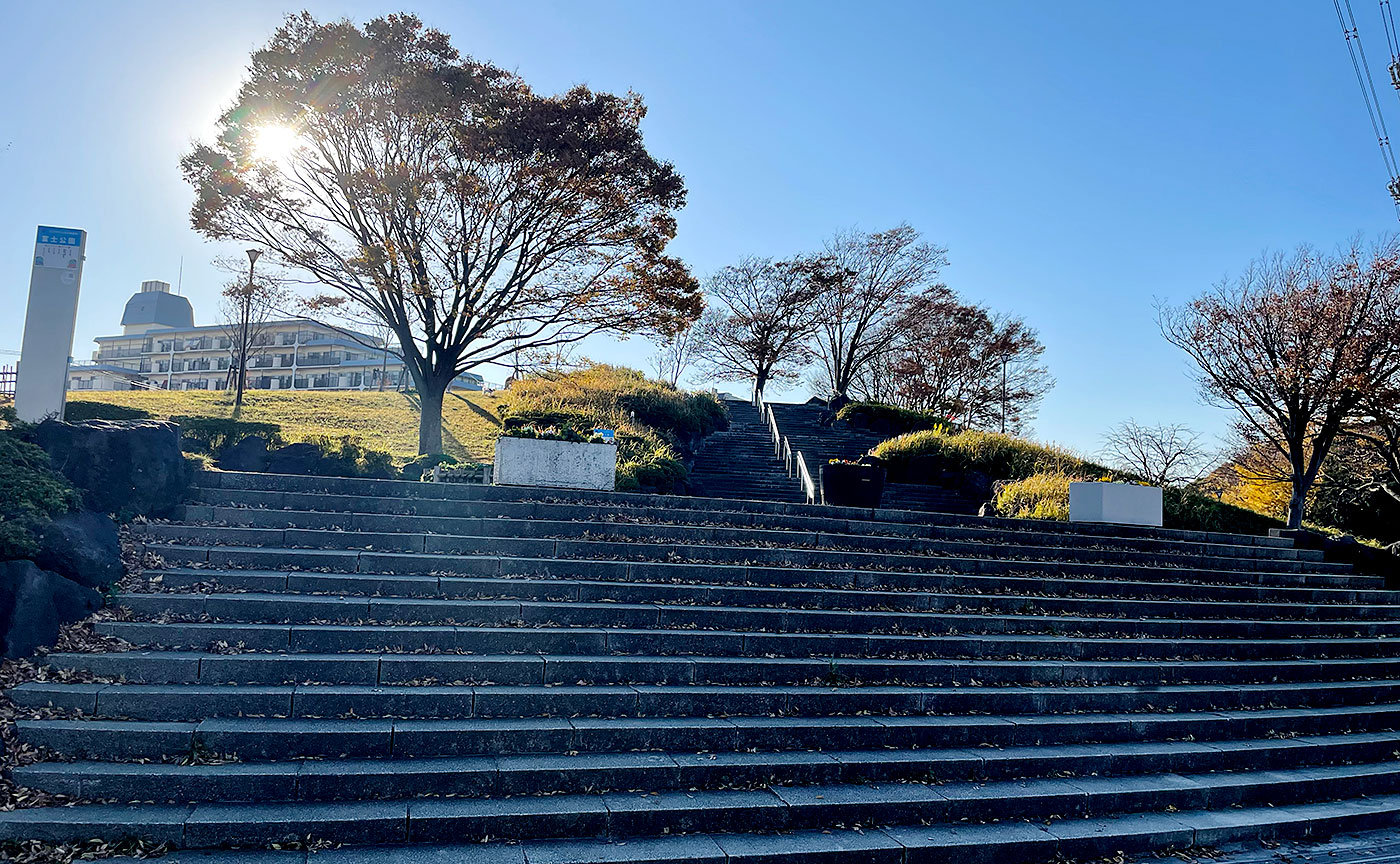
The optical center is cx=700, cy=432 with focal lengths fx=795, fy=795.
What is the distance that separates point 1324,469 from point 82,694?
81.3 feet

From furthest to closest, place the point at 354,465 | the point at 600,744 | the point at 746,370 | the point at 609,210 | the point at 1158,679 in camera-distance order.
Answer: the point at 746,370
the point at 609,210
the point at 354,465
the point at 1158,679
the point at 600,744

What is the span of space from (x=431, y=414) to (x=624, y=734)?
38.7 feet

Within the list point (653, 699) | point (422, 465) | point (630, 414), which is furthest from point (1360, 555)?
point (422, 465)

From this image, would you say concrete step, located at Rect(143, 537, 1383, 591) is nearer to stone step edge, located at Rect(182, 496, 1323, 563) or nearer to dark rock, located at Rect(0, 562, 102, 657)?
stone step edge, located at Rect(182, 496, 1323, 563)

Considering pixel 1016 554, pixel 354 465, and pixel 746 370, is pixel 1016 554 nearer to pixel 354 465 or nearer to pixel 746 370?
pixel 354 465

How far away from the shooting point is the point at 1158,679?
23.9ft

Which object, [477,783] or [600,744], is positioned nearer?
[477,783]

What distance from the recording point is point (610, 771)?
15.5 feet

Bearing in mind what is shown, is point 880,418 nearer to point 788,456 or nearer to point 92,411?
point 788,456

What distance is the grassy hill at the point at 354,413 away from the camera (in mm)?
17047

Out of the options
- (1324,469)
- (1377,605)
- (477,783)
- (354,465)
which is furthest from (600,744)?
(1324,469)

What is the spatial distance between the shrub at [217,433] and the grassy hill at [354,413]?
5.60 metres

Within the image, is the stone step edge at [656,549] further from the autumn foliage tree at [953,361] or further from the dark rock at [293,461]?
the autumn foliage tree at [953,361]

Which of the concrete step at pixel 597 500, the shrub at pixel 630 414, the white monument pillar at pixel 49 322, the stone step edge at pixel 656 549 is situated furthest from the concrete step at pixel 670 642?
the shrub at pixel 630 414
